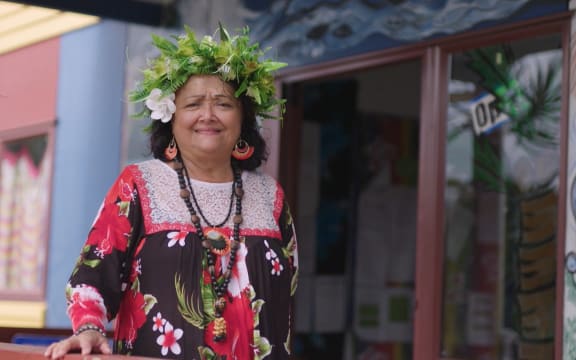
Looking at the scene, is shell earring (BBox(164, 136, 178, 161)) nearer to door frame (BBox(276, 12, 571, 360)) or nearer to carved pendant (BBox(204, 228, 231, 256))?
carved pendant (BBox(204, 228, 231, 256))

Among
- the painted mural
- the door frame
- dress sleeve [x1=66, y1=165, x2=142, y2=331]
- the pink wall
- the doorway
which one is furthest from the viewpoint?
the pink wall

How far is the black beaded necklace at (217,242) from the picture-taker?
3.13 meters

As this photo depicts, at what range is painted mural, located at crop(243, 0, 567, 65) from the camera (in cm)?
474

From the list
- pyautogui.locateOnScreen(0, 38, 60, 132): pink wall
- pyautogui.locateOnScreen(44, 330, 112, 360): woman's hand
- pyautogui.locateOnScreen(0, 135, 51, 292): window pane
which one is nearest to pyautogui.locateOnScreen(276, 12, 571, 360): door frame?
pyautogui.locateOnScreen(44, 330, 112, 360): woman's hand

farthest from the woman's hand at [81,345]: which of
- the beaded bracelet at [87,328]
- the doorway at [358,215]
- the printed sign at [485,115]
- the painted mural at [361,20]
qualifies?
the doorway at [358,215]

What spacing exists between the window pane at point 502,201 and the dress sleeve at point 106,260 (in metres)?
2.24

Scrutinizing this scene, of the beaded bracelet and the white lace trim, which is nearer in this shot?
the beaded bracelet

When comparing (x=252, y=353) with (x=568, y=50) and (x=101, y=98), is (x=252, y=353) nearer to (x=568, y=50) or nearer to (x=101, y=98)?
(x=568, y=50)

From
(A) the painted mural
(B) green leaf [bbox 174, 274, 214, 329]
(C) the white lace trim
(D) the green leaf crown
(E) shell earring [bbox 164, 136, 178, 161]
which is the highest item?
(A) the painted mural

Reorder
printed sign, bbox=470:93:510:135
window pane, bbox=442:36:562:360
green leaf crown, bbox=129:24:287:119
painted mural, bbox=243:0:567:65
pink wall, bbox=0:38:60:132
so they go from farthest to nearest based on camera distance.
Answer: pink wall, bbox=0:38:60:132 → printed sign, bbox=470:93:510:135 → window pane, bbox=442:36:562:360 → painted mural, bbox=243:0:567:65 → green leaf crown, bbox=129:24:287:119

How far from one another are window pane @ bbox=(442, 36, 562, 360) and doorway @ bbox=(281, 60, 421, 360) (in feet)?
5.11

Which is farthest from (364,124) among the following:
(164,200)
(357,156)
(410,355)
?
(164,200)

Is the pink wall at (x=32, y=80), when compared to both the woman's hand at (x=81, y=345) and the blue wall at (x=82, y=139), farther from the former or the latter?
the woman's hand at (x=81, y=345)

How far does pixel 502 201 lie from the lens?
5590 millimetres
